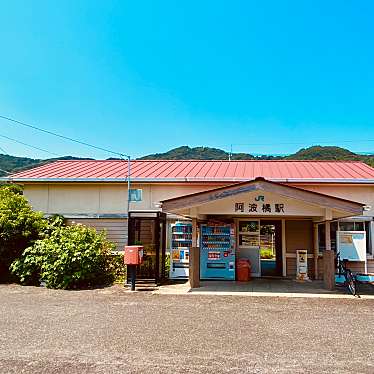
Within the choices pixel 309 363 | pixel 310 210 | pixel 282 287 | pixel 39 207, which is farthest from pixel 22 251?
pixel 309 363

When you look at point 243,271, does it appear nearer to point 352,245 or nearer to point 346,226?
point 352,245

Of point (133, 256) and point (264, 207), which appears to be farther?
point (264, 207)

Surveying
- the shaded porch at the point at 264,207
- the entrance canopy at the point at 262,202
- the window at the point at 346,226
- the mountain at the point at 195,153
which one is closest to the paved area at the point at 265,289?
the shaded porch at the point at 264,207

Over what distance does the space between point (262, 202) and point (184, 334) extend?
515cm

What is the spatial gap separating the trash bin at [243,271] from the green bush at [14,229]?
19.9ft

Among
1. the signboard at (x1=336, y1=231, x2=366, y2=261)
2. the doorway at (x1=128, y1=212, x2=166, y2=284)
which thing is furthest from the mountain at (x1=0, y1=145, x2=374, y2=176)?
the doorway at (x1=128, y1=212, x2=166, y2=284)

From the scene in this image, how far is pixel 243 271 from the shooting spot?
1167cm

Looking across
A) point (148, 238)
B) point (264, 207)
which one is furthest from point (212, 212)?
point (148, 238)

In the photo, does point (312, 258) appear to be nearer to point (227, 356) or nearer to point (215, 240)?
point (215, 240)

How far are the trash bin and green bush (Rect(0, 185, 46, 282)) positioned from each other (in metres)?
6.05

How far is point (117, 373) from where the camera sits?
4297 millimetres

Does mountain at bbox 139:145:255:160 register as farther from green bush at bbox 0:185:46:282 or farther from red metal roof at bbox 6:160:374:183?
green bush at bbox 0:185:46:282

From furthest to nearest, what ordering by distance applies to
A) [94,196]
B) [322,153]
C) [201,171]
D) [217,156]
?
[217,156] < [322,153] < [201,171] < [94,196]

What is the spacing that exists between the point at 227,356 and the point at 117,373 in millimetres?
1377
